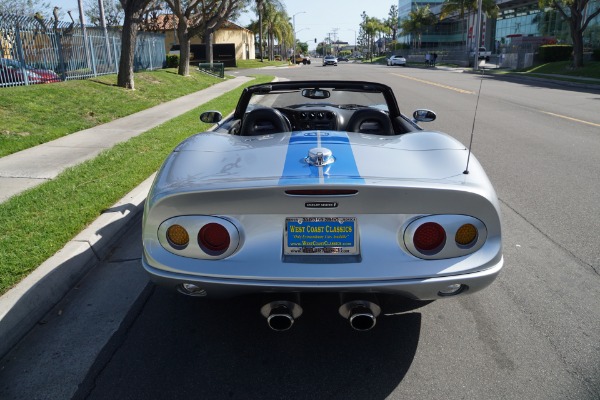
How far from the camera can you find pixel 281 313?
2398 mm

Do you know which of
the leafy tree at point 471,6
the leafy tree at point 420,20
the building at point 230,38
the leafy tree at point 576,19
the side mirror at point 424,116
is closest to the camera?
the side mirror at point 424,116

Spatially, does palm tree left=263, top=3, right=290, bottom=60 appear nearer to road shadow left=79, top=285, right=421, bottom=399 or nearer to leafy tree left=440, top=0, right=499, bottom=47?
leafy tree left=440, top=0, right=499, bottom=47

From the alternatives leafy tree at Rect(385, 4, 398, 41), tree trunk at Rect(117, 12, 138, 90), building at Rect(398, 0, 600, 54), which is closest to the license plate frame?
tree trunk at Rect(117, 12, 138, 90)

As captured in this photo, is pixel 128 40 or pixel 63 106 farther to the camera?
pixel 128 40

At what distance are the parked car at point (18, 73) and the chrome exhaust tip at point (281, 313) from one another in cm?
1365

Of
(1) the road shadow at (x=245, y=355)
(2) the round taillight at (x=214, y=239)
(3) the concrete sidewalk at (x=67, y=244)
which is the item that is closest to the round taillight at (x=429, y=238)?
(1) the road shadow at (x=245, y=355)

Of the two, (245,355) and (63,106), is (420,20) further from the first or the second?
(245,355)

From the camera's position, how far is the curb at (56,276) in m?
2.89

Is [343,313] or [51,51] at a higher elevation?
[51,51]

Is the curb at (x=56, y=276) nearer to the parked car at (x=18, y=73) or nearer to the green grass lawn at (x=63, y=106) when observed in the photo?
the green grass lawn at (x=63, y=106)

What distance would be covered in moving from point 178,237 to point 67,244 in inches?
72.5

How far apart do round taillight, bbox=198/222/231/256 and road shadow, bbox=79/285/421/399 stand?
1.84ft

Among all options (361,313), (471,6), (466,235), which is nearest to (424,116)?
(466,235)

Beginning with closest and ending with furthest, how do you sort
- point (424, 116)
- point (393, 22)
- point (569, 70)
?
point (424, 116) → point (569, 70) → point (393, 22)
